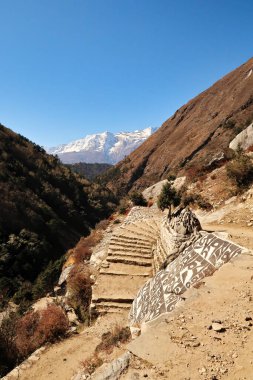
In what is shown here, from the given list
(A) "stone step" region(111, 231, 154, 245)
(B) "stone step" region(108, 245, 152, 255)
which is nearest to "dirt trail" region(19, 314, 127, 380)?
(B) "stone step" region(108, 245, 152, 255)

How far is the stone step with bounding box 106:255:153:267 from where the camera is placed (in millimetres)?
11508

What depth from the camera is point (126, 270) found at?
11.2 metres

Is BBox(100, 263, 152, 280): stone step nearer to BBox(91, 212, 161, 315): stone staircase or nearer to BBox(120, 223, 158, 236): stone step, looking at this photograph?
BBox(91, 212, 161, 315): stone staircase

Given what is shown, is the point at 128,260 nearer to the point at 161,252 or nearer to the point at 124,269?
the point at 124,269

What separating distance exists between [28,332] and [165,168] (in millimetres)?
74066

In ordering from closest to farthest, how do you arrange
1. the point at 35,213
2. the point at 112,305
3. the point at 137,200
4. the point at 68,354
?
1. the point at 68,354
2. the point at 112,305
3. the point at 137,200
4. the point at 35,213

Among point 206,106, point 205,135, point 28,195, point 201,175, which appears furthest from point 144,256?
point 206,106

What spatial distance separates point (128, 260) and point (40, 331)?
4.62 metres

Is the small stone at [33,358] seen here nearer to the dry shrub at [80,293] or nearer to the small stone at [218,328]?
the dry shrub at [80,293]

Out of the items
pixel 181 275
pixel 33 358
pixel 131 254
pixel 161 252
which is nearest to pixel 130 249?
pixel 131 254

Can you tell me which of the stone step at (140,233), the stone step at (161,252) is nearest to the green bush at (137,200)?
the stone step at (140,233)

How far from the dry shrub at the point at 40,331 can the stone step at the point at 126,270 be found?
8.52ft

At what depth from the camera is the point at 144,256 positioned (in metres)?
11.9

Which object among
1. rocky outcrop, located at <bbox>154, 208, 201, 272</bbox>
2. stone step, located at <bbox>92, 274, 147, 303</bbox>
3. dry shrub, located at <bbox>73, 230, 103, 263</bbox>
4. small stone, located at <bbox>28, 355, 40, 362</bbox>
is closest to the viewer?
small stone, located at <bbox>28, 355, 40, 362</bbox>
